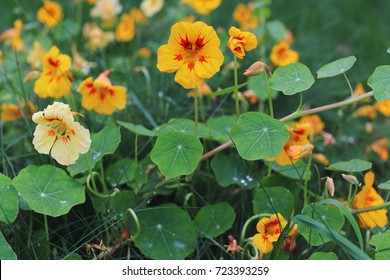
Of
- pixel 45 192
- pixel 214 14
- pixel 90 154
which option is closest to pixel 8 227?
pixel 45 192

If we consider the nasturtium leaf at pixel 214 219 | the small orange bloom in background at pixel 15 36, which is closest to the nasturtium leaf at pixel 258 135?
the nasturtium leaf at pixel 214 219

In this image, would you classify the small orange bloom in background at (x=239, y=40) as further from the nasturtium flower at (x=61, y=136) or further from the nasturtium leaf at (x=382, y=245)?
the nasturtium leaf at (x=382, y=245)

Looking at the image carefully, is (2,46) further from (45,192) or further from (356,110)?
(356,110)

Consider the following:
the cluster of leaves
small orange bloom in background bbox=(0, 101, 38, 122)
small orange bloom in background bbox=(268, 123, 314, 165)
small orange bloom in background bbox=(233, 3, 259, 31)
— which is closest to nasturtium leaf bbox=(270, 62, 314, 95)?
the cluster of leaves

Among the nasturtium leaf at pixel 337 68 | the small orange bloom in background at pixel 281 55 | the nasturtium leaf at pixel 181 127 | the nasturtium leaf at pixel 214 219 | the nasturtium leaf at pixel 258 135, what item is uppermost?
the nasturtium leaf at pixel 337 68

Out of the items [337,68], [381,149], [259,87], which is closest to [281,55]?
[259,87]

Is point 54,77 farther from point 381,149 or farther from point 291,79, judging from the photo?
point 381,149

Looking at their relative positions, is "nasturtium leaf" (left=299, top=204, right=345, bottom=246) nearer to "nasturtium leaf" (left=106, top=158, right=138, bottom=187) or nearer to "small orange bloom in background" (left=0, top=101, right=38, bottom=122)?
"nasturtium leaf" (left=106, top=158, right=138, bottom=187)
